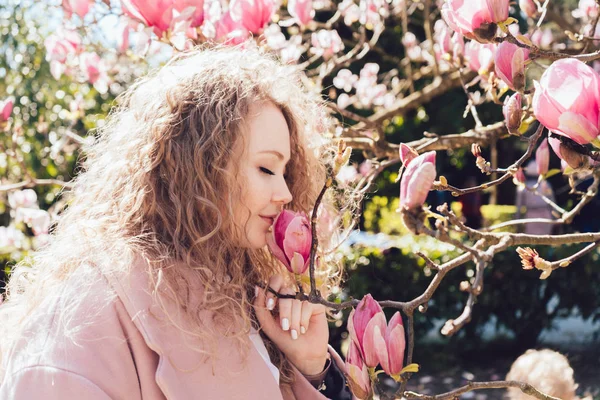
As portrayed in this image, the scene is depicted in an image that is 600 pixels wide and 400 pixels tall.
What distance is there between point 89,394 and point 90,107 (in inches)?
240

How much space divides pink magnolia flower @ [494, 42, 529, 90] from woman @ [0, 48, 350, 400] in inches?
18.6

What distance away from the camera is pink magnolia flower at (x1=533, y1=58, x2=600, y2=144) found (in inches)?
37.6

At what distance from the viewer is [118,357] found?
1306 millimetres

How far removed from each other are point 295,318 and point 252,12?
2.77ft

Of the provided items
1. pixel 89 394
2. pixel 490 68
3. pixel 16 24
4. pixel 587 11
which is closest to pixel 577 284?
pixel 587 11

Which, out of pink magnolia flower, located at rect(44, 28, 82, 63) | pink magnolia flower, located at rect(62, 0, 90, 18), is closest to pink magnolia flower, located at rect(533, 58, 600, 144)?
pink magnolia flower, located at rect(62, 0, 90, 18)

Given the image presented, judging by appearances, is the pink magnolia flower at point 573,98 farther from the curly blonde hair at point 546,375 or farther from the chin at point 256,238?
the curly blonde hair at point 546,375

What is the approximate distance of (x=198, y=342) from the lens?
53.8 inches

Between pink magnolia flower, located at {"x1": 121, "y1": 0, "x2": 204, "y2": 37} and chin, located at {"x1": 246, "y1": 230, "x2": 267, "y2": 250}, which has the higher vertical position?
pink magnolia flower, located at {"x1": 121, "y1": 0, "x2": 204, "y2": 37}

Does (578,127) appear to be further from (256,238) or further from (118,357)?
(118,357)

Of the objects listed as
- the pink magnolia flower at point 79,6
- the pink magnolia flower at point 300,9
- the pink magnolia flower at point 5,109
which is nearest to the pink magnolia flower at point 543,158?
the pink magnolia flower at point 300,9

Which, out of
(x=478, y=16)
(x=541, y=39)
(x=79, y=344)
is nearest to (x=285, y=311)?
(x=79, y=344)

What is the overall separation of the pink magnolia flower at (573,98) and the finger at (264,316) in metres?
0.74

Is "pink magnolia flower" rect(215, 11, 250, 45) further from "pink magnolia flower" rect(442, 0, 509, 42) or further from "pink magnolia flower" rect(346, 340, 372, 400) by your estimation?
"pink magnolia flower" rect(346, 340, 372, 400)
